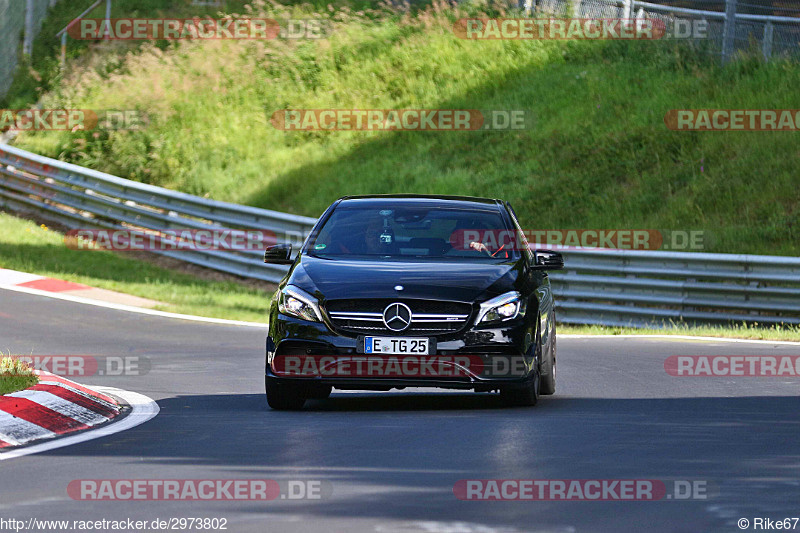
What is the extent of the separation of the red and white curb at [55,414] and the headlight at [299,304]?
3.95ft

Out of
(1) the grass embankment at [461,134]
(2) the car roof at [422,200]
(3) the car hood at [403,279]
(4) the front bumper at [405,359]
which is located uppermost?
(1) the grass embankment at [461,134]

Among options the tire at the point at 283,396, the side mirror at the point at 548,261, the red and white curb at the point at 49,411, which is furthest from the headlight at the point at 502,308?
the red and white curb at the point at 49,411

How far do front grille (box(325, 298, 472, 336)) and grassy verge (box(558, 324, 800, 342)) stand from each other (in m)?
8.29

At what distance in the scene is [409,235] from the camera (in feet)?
39.5

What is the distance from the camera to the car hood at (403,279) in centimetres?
1050

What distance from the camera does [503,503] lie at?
6.98m

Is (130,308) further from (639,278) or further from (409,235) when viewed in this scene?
(409,235)

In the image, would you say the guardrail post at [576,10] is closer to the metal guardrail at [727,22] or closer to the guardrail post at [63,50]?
the metal guardrail at [727,22]

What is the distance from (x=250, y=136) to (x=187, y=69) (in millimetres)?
3390

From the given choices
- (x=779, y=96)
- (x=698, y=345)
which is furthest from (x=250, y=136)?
(x=698, y=345)

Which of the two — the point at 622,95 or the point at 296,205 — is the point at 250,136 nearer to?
the point at 296,205

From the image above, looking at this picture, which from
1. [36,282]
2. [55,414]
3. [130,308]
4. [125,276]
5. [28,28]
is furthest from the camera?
[28,28]

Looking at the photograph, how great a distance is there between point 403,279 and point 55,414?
2.59m

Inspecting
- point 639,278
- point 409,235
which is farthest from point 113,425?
point 639,278
